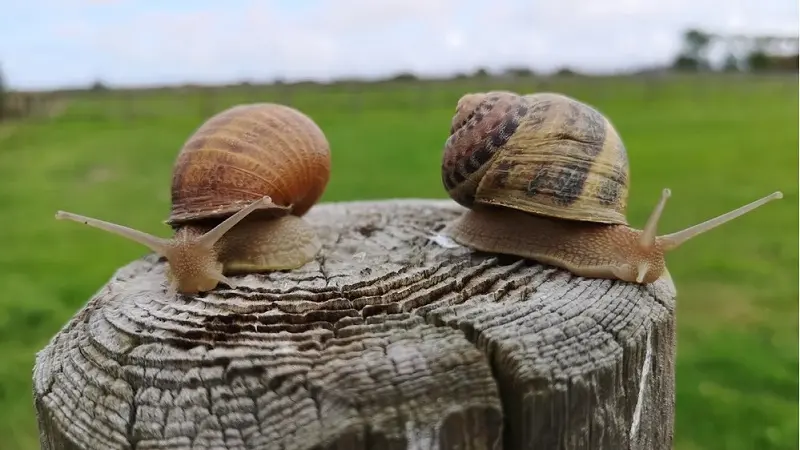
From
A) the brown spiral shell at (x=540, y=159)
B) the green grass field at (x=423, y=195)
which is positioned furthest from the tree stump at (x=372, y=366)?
the green grass field at (x=423, y=195)

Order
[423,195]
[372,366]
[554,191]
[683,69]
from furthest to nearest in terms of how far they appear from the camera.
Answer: [683,69]
[423,195]
[554,191]
[372,366]

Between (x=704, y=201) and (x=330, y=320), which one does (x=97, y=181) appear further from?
(x=330, y=320)

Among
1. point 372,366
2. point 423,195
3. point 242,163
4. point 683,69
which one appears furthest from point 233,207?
point 683,69

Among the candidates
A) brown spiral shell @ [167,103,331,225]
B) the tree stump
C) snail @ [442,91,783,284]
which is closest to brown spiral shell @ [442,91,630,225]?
snail @ [442,91,783,284]

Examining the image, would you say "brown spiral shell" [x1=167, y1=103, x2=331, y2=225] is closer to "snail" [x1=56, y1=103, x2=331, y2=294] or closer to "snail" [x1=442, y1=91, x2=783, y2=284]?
"snail" [x1=56, y1=103, x2=331, y2=294]

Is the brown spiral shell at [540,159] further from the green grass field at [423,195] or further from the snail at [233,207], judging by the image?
the green grass field at [423,195]

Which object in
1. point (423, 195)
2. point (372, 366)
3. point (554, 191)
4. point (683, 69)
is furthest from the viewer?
point (683, 69)

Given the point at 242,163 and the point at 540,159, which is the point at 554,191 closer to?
the point at 540,159
